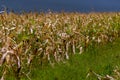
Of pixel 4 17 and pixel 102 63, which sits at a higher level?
pixel 4 17

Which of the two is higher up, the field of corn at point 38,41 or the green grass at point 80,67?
the field of corn at point 38,41

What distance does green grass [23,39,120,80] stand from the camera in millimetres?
9742

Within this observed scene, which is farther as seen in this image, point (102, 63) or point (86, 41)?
point (86, 41)

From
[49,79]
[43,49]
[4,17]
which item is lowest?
[49,79]

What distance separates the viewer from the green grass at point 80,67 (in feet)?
32.0

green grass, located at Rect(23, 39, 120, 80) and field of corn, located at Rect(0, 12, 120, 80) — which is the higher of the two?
field of corn, located at Rect(0, 12, 120, 80)

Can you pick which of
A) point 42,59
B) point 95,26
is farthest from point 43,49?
point 95,26

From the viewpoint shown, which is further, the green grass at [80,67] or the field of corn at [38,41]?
the green grass at [80,67]

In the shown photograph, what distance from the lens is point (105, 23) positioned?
1827 centimetres

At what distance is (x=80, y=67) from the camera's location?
11.0 meters

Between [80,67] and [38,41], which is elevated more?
[38,41]

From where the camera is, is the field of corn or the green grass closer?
the field of corn

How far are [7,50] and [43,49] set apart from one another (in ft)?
11.5

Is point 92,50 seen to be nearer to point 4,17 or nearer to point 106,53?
point 106,53
